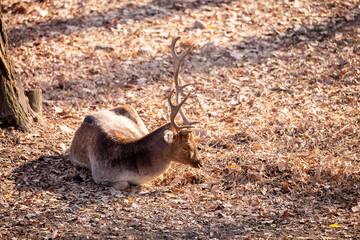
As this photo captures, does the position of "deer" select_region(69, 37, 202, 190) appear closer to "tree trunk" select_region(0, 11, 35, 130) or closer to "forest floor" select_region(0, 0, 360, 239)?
"forest floor" select_region(0, 0, 360, 239)

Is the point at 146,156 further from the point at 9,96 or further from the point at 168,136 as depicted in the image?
the point at 9,96

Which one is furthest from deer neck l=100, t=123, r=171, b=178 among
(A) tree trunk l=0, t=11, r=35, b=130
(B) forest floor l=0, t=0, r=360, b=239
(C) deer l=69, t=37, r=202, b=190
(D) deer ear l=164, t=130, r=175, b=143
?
(A) tree trunk l=0, t=11, r=35, b=130

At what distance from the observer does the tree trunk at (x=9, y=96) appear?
8.09 meters

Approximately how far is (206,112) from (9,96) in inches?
146

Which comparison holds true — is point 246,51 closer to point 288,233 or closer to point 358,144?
point 358,144

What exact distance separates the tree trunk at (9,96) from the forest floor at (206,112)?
0.22 metres

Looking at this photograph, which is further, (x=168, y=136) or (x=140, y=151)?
(x=140, y=151)

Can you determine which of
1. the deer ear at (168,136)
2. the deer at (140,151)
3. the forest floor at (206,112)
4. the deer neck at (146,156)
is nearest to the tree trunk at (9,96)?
the forest floor at (206,112)

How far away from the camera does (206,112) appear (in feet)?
31.1

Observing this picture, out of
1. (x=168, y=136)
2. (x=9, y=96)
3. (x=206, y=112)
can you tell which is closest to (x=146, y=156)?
(x=168, y=136)

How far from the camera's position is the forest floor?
20.1 ft

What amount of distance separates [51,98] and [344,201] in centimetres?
640

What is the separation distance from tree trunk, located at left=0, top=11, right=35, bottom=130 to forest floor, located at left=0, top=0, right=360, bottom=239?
0.22m

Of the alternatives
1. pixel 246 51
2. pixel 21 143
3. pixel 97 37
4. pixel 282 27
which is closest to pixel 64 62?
pixel 97 37
